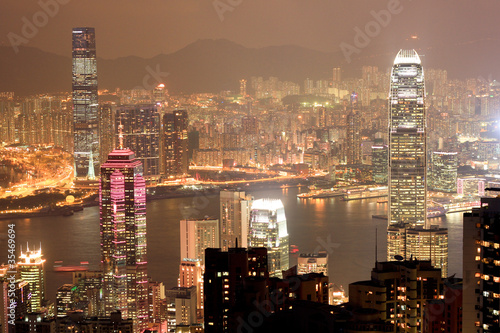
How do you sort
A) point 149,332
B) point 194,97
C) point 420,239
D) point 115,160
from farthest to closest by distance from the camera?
1. point 194,97
2. point 115,160
3. point 420,239
4. point 149,332

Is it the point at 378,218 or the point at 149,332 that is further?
the point at 378,218

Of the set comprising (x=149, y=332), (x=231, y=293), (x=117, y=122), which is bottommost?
(x=149, y=332)

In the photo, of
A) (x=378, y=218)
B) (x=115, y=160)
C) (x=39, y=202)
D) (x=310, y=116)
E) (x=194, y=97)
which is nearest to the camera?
(x=115, y=160)

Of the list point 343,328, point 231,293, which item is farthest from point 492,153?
point 343,328

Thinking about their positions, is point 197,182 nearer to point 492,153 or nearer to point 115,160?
point 115,160

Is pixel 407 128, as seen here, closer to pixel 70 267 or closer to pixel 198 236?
pixel 198 236

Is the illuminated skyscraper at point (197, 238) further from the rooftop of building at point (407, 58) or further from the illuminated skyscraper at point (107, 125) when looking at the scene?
the illuminated skyscraper at point (107, 125)

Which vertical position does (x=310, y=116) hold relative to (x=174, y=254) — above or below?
above

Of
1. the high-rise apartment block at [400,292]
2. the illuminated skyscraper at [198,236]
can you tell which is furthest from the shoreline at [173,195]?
the high-rise apartment block at [400,292]
